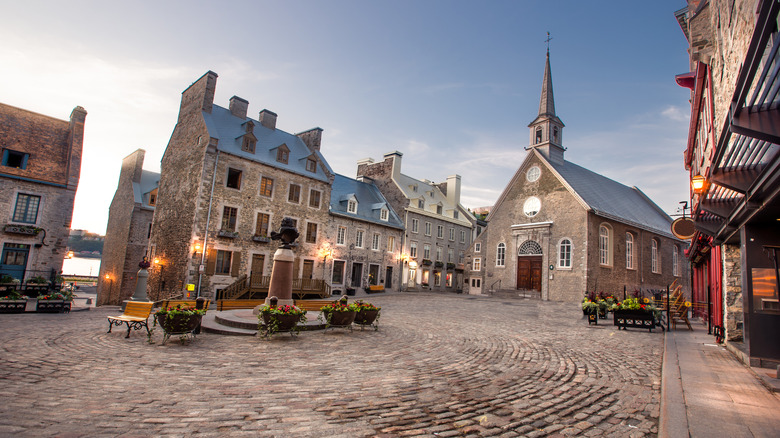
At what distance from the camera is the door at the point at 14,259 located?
1952cm

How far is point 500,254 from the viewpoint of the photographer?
3403 cm

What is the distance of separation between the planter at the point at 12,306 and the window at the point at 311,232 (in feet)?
53.0

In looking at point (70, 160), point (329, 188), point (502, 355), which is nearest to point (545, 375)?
point (502, 355)

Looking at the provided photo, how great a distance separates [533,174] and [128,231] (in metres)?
34.7

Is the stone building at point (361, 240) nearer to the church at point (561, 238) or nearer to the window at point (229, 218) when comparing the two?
the window at point (229, 218)

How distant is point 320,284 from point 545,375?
22.0 metres

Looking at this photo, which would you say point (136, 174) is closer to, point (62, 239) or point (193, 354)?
point (62, 239)

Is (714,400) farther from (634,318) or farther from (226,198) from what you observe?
(226,198)

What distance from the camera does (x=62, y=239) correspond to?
68.9 ft

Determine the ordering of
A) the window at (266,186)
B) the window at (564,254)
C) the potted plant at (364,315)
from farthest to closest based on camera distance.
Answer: the window at (564,254)
the window at (266,186)
the potted plant at (364,315)

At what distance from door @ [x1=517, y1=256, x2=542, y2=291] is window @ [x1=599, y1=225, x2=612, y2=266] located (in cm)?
455

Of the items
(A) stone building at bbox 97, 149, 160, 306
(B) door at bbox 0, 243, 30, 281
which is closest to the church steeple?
(A) stone building at bbox 97, 149, 160, 306

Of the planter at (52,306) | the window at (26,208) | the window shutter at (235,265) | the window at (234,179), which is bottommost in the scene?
the planter at (52,306)

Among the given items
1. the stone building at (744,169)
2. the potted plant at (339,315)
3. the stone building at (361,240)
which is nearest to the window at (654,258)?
the stone building at (361,240)
